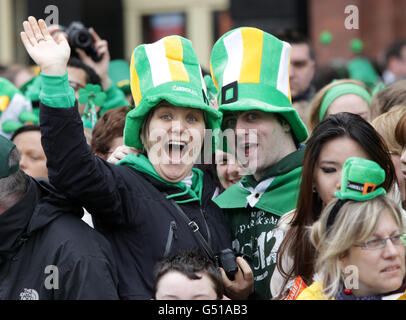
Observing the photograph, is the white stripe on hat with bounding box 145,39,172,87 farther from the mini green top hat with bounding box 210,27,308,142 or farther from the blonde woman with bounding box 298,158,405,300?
the blonde woman with bounding box 298,158,405,300

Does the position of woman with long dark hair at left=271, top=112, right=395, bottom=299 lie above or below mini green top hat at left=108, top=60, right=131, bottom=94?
below

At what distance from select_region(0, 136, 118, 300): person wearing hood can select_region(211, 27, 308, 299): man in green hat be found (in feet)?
2.82

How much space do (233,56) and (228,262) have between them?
130cm

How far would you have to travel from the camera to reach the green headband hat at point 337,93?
5.39m

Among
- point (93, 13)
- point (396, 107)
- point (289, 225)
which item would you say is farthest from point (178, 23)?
point (289, 225)

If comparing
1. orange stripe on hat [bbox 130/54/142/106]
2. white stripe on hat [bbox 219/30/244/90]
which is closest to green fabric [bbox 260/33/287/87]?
white stripe on hat [bbox 219/30/244/90]

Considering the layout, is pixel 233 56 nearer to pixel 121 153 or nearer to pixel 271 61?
pixel 271 61

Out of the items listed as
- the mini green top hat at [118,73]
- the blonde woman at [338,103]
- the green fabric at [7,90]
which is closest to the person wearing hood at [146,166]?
the blonde woman at [338,103]

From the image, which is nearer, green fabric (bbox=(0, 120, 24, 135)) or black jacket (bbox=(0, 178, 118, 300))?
black jacket (bbox=(0, 178, 118, 300))

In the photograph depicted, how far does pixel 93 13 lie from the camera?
13758 millimetres

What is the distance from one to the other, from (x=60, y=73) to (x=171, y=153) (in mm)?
699

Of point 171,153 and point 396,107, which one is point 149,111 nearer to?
point 171,153

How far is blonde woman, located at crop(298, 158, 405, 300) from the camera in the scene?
3.21 meters

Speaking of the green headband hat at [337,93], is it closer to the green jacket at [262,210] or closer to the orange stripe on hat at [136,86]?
the green jacket at [262,210]
